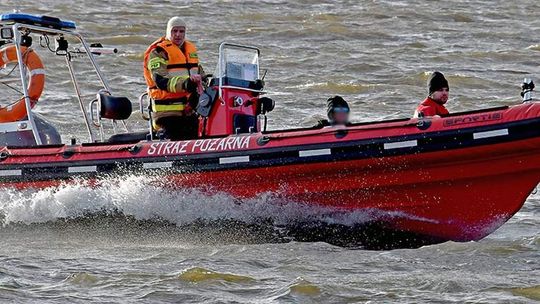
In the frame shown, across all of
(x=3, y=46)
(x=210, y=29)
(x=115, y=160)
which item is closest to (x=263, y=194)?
(x=115, y=160)

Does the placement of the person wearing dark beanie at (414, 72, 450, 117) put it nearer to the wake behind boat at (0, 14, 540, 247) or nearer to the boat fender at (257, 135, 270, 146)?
the wake behind boat at (0, 14, 540, 247)

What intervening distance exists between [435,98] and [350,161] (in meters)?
0.77

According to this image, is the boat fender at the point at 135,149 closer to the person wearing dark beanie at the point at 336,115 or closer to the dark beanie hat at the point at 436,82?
the person wearing dark beanie at the point at 336,115

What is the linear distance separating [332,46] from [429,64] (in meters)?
1.61

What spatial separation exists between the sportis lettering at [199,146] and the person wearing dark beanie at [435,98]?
1163 mm

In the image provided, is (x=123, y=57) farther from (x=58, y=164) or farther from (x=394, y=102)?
(x=58, y=164)

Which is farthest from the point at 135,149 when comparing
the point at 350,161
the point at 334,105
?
the point at 350,161

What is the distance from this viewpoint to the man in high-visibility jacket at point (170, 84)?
30.1 ft

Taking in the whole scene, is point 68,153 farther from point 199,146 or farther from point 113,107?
point 199,146

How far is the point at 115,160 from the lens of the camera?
9039 mm

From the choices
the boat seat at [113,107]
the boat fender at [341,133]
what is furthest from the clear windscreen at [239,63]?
the boat fender at [341,133]

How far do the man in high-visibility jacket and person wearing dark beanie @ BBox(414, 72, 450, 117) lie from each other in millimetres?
1598

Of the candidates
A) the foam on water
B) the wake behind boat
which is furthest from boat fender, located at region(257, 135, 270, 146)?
the foam on water

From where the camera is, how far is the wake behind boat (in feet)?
26.8
